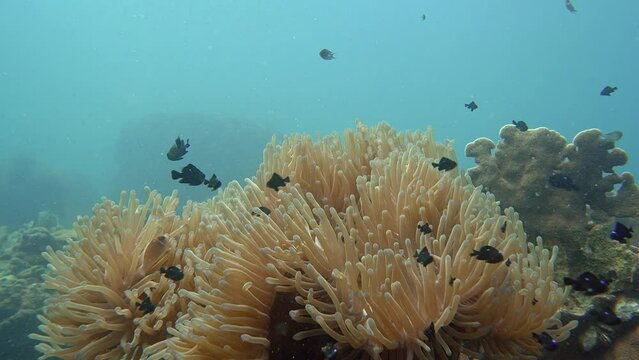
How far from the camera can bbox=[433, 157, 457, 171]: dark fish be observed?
12.0ft

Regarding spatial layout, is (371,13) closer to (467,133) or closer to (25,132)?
(467,133)

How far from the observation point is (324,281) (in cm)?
→ 230

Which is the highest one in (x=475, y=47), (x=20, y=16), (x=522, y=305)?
(x=20, y=16)

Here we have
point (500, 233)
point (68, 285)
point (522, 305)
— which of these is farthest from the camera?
point (68, 285)

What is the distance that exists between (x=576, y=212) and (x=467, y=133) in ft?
513

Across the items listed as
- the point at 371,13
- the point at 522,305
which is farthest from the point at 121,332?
the point at 371,13

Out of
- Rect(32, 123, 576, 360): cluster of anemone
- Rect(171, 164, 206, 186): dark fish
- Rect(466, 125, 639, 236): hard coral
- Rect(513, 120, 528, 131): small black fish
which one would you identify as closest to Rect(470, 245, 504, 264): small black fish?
Rect(32, 123, 576, 360): cluster of anemone

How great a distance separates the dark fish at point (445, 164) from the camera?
367cm

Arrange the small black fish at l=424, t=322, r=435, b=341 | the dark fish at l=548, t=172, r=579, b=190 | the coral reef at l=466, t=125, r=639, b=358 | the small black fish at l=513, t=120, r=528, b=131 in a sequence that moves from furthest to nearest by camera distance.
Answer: the small black fish at l=513, t=120, r=528, b=131, the dark fish at l=548, t=172, r=579, b=190, the coral reef at l=466, t=125, r=639, b=358, the small black fish at l=424, t=322, r=435, b=341

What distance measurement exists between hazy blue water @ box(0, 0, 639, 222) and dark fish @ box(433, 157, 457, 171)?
130217 millimetres

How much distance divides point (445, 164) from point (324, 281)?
6.37 ft

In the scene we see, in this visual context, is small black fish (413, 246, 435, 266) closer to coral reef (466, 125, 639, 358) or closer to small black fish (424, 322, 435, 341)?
small black fish (424, 322, 435, 341)

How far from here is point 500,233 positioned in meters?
3.03

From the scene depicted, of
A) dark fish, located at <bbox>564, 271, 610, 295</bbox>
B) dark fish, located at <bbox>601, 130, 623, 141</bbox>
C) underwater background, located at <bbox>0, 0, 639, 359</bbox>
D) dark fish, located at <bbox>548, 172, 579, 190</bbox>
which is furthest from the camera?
underwater background, located at <bbox>0, 0, 639, 359</bbox>
